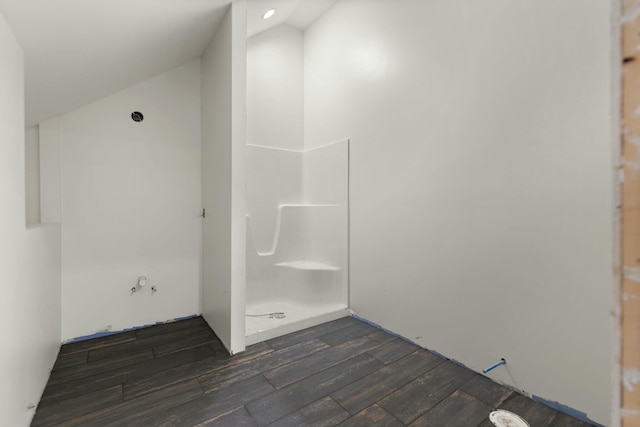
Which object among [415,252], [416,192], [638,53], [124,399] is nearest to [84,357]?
[124,399]

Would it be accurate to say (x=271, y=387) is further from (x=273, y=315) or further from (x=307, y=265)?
(x=307, y=265)

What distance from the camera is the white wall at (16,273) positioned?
104 cm

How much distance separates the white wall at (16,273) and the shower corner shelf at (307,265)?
1.80 metres

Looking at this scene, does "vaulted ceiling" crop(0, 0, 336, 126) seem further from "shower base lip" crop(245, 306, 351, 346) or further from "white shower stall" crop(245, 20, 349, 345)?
"shower base lip" crop(245, 306, 351, 346)

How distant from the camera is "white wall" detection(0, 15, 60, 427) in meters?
1.04

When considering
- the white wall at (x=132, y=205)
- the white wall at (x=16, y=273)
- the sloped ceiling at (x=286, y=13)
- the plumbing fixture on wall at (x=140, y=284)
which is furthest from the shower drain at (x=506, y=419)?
the sloped ceiling at (x=286, y=13)

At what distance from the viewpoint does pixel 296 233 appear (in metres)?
3.05

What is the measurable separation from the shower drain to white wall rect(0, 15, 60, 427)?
6.40 ft

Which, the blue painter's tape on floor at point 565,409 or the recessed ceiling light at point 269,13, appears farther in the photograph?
the recessed ceiling light at point 269,13

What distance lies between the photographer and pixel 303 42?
318 cm

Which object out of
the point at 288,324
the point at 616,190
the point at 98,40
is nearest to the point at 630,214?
the point at 616,190

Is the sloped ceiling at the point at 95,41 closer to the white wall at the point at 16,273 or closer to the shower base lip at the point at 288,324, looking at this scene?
the white wall at the point at 16,273

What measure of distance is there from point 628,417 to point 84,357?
8.33ft

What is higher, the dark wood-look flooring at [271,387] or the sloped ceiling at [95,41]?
the sloped ceiling at [95,41]
